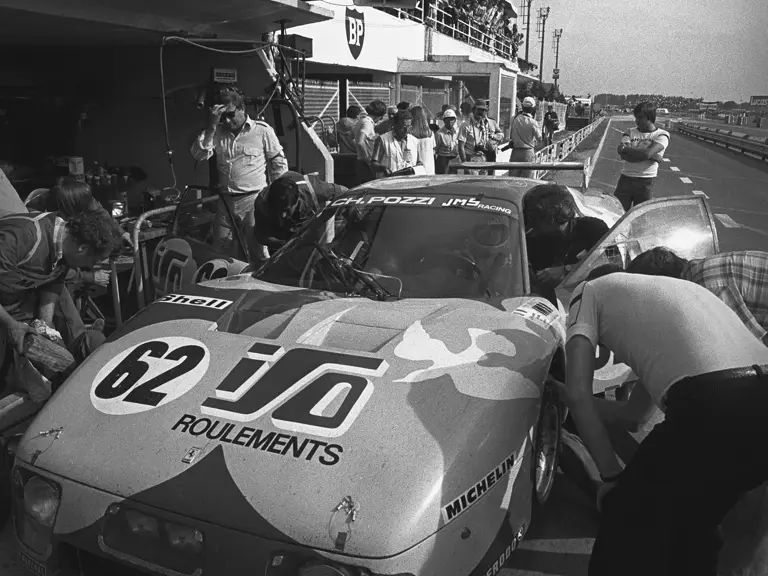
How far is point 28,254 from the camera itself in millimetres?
3369

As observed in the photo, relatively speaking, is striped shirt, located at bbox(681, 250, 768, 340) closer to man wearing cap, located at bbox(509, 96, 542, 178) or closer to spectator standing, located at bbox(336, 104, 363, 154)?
man wearing cap, located at bbox(509, 96, 542, 178)

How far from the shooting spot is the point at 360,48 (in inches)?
663

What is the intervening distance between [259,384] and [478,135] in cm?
1030

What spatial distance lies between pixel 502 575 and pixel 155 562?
1.39 meters

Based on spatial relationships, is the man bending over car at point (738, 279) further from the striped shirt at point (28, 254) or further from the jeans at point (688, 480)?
the striped shirt at point (28, 254)

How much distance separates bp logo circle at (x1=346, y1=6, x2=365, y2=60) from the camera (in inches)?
621

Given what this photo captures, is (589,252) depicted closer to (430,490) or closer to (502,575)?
(502,575)

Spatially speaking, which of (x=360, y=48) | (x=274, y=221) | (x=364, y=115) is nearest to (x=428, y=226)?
(x=274, y=221)

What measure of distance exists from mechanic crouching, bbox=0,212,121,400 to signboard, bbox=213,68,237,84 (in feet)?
19.0

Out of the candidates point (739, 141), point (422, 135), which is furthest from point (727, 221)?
point (739, 141)

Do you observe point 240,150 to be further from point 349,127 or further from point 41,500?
point 349,127

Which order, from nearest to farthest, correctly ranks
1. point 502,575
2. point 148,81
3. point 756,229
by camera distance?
point 502,575
point 148,81
point 756,229

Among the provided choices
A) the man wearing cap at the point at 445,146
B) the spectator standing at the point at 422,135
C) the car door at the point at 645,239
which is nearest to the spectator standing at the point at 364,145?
the spectator standing at the point at 422,135

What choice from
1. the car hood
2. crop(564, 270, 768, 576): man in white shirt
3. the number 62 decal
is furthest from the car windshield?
crop(564, 270, 768, 576): man in white shirt
